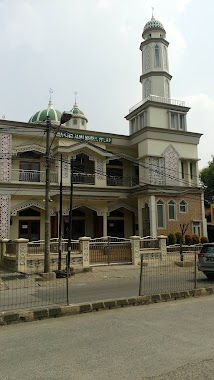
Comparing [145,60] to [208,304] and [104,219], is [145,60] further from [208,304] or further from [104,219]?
[208,304]

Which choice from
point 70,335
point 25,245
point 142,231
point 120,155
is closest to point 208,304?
point 70,335

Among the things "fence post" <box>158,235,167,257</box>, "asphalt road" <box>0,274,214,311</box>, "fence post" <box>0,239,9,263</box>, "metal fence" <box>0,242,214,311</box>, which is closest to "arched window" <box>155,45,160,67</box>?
"fence post" <box>158,235,167,257</box>

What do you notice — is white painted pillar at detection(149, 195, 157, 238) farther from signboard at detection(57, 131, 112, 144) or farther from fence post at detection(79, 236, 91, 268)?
fence post at detection(79, 236, 91, 268)

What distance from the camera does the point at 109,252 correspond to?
1975cm

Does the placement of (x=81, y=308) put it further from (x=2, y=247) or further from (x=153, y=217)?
(x=153, y=217)

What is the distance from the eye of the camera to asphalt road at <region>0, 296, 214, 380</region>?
4578mm

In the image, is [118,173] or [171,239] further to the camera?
[118,173]

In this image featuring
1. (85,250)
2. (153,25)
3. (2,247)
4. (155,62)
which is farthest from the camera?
(153,25)

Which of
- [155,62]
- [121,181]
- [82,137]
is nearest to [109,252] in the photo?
[121,181]

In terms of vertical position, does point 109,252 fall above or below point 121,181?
below

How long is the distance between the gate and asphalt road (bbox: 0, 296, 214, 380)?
11.1 meters

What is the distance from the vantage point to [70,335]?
6426mm

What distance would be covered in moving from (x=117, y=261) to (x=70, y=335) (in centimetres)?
1385

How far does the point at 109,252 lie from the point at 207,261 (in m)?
6.95
